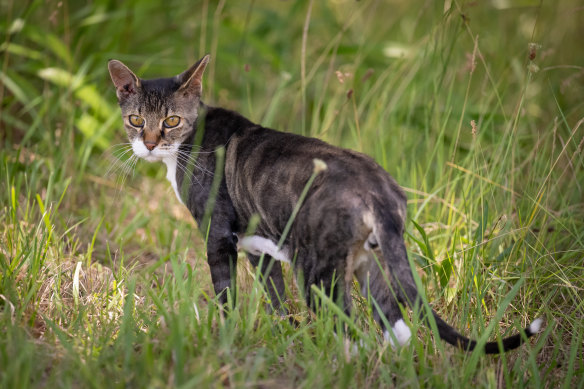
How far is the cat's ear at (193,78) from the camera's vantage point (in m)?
3.33

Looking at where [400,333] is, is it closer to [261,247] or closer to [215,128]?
[261,247]

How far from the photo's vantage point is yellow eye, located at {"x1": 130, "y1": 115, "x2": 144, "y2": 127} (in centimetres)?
339

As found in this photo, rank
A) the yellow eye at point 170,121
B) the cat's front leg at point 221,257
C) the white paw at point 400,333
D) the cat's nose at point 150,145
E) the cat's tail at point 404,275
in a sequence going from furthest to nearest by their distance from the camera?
1. the yellow eye at point 170,121
2. the cat's nose at point 150,145
3. the cat's front leg at point 221,257
4. the white paw at point 400,333
5. the cat's tail at point 404,275

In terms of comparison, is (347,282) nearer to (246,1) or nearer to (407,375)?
(407,375)

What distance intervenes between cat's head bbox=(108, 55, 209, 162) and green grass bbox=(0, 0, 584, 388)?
50 centimetres

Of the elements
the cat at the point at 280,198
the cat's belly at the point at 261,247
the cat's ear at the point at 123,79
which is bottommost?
the cat's belly at the point at 261,247

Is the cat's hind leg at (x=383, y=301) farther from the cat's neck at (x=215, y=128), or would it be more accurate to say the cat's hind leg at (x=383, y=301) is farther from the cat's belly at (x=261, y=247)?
the cat's neck at (x=215, y=128)

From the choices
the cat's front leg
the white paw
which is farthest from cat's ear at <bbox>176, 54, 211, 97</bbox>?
the white paw

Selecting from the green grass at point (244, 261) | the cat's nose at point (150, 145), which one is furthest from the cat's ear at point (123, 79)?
the green grass at point (244, 261)

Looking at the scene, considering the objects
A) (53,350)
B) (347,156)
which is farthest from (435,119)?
(53,350)

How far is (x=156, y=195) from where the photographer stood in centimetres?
485

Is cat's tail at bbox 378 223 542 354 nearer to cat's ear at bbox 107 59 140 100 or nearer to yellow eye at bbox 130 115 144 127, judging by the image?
yellow eye at bbox 130 115 144 127

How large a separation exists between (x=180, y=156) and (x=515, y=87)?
4063 millimetres

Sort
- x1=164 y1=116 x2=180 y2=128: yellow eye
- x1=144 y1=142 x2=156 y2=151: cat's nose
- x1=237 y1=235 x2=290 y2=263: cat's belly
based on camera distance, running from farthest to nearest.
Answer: x1=164 y1=116 x2=180 y2=128: yellow eye, x1=144 y1=142 x2=156 y2=151: cat's nose, x1=237 y1=235 x2=290 y2=263: cat's belly
